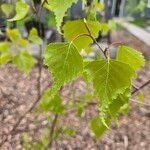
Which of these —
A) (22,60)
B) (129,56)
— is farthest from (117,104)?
(22,60)

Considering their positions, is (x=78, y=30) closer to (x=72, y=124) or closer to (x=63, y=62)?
(x=63, y=62)

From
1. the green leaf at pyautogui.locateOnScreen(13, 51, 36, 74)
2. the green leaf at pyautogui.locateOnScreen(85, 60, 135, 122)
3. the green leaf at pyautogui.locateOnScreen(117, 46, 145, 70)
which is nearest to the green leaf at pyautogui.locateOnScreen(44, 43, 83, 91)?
the green leaf at pyautogui.locateOnScreen(85, 60, 135, 122)

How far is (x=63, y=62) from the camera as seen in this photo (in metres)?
0.66

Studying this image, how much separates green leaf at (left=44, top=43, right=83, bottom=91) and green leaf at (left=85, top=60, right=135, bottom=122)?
0.03 metres

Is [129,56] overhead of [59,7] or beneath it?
beneath

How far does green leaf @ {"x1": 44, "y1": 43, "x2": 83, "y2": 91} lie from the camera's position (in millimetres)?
653

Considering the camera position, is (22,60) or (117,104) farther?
(22,60)

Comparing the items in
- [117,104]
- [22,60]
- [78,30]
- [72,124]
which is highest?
[78,30]

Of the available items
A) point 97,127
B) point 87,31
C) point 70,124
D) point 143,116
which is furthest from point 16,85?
point 87,31

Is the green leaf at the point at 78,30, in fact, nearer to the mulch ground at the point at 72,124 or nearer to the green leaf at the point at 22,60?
the green leaf at the point at 22,60

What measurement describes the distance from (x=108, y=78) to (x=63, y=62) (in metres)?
0.07

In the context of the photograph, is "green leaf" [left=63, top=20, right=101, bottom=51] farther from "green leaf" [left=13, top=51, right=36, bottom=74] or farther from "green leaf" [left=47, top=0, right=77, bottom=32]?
"green leaf" [left=13, top=51, right=36, bottom=74]

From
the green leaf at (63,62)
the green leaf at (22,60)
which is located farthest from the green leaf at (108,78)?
the green leaf at (22,60)

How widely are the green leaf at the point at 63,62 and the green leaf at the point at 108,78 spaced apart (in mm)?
26
